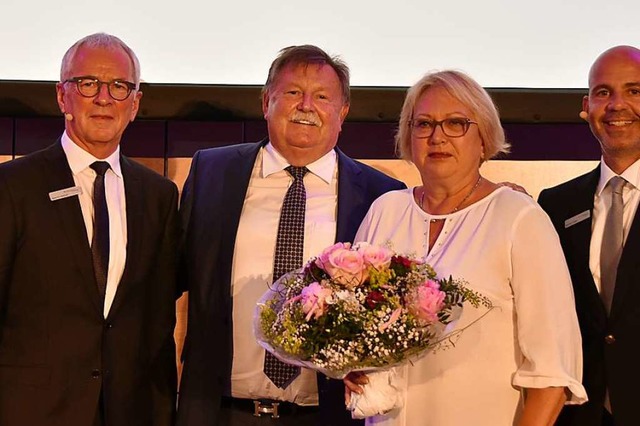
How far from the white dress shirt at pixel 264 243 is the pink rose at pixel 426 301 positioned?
833 millimetres

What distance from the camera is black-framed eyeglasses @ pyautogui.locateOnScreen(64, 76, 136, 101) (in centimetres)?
291

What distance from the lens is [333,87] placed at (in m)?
3.11

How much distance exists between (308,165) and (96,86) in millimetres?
784

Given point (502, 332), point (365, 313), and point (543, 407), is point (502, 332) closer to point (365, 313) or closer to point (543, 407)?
point (543, 407)

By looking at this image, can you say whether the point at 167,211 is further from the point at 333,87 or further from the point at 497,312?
the point at 497,312

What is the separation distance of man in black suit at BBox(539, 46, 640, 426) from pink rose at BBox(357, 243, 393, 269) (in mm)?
821

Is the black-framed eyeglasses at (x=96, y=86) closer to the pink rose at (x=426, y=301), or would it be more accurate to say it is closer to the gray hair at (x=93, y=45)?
the gray hair at (x=93, y=45)

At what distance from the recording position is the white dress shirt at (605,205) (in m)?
2.74

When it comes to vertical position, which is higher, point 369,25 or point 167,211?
point 369,25

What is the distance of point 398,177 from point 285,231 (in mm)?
1125

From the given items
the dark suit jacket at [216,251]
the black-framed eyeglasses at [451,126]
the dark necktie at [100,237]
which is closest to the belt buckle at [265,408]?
the dark suit jacket at [216,251]

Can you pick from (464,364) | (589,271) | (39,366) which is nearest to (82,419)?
(39,366)

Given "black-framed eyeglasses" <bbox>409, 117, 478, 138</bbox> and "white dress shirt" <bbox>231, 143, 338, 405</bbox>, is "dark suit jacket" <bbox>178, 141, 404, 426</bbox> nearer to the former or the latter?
"white dress shirt" <bbox>231, 143, 338, 405</bbox>

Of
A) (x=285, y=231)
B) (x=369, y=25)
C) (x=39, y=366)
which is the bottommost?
(x=39, y=366)
